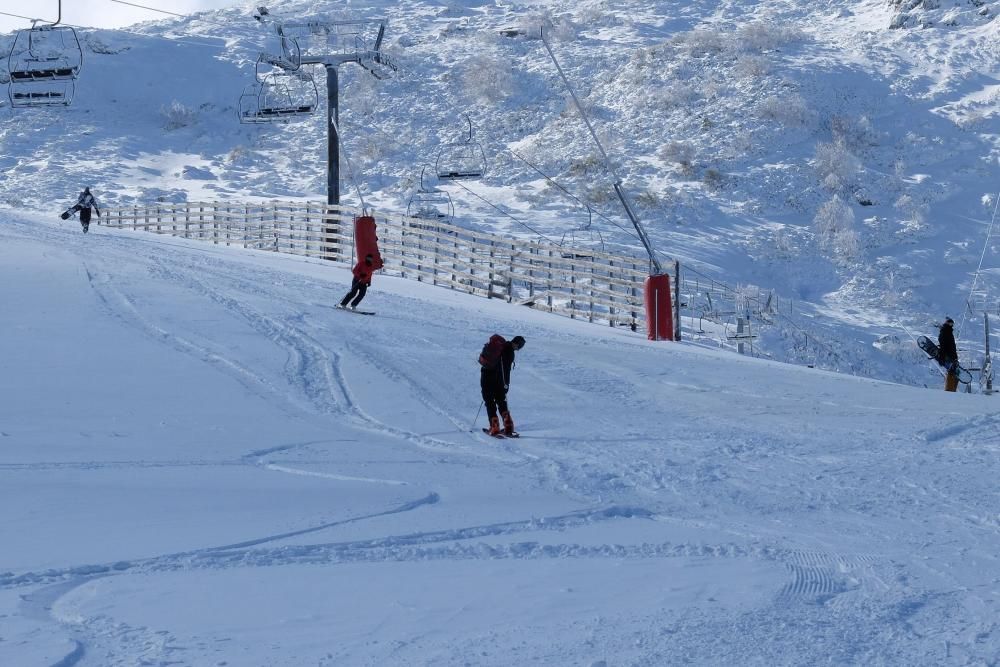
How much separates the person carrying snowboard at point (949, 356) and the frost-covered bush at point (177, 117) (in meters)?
44.2

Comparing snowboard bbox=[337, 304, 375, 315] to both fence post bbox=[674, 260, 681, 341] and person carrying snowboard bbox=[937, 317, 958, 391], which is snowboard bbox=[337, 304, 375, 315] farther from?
person carrying snowboard bbox=[937, 317, 958, 391]

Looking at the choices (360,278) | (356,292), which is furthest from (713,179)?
(360,278)

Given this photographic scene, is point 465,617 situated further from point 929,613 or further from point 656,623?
point 929,613

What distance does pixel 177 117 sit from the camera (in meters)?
56.3

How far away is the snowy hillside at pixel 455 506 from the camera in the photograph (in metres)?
5.76

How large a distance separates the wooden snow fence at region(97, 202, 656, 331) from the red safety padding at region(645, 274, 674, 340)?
5.73 feet

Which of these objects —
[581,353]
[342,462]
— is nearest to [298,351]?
[581,353]

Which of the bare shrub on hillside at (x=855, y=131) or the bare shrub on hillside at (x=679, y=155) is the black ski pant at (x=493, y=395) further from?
the bare shrub on hillside at (x=855, y=131)

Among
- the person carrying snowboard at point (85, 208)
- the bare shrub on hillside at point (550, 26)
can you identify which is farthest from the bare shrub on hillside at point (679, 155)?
the person carrying snowboard at point (85, 208)

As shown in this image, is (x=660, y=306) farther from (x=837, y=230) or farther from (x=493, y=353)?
(x=837, y=230)

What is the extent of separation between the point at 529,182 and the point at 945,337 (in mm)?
27505

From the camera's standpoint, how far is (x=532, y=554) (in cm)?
729

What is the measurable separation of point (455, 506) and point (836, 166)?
35.9m

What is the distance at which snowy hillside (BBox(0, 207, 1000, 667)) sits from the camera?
576 cm
